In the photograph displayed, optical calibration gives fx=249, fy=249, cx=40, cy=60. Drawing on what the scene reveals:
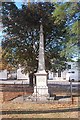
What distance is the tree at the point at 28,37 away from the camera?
31.6 ft

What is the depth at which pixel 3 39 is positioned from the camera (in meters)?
11.0

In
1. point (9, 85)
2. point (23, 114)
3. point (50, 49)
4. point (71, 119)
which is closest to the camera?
point (71, 119)

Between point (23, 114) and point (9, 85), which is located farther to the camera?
point (9, 85)

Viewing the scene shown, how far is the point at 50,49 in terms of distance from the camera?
10.7 meters

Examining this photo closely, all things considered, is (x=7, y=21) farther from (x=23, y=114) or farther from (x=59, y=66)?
→ (x=23, y=114)

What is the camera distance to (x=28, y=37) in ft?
35.5

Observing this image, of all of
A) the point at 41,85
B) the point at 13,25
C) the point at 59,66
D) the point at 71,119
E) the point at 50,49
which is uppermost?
the point at 13,25

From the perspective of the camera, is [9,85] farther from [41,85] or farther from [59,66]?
[41,85]

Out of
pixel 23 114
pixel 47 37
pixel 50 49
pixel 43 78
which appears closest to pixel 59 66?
pixel 50 49

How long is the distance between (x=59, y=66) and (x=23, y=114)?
21.3 feet

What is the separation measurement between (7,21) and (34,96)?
3.99 metres

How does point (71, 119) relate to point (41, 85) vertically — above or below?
below

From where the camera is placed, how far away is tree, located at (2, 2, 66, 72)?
9.64 m

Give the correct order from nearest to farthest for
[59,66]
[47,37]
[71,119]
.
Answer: [71,119] < [47,37] < [59,66]
